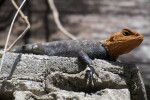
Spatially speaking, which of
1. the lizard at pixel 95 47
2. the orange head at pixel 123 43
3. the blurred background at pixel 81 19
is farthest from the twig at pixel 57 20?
the orange head at pixel 123 43

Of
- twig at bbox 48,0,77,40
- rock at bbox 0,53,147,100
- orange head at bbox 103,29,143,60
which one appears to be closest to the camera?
rock at bbox 0,53,147,100

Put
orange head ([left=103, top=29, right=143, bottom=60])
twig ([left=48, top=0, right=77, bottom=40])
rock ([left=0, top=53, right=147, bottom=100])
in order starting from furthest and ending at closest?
1. twig ([left=48, top=0, right=77, bottom=40])
2. orange head ([left=103, top=29, right=143, bottom=60])
3. rock ([left=0, top=53, right=147, bottom=100])

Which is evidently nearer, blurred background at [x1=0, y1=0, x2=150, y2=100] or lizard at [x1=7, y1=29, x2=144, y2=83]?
lizard at [x1=7, y1=29, x2=144, y2=83]

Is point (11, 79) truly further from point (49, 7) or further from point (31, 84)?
point (49, 7)

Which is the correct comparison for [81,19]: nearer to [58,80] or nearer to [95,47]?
[95,47]

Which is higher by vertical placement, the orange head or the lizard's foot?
the orange head

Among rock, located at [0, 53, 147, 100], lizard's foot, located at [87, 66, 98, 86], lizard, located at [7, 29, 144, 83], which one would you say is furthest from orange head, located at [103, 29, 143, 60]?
lizard's foot, located at [87, 66, 98, 86]

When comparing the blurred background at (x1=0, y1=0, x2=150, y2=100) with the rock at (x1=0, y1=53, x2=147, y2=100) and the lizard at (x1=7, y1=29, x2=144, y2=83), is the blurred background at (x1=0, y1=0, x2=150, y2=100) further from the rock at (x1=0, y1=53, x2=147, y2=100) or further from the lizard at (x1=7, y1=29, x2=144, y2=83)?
the rock at (x1=0, y1=53, x2=147, y2=100)

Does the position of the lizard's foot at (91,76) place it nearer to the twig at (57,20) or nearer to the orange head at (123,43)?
the orange head at (123,43)

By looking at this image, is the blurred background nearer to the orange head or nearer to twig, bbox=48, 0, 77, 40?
twig, bbox=48, 0, 77, 40
